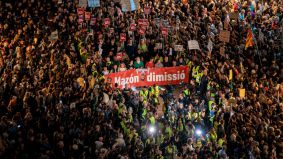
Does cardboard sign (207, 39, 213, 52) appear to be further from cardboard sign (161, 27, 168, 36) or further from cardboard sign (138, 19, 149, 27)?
cardboard sign (138, 19, 149, 27)

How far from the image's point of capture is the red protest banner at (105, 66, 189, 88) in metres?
19.3

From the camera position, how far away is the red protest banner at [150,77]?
19281 millimetres

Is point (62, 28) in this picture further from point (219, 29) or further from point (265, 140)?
point (265, 140)

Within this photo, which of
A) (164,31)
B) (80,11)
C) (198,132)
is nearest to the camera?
(198,132)

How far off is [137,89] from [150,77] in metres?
0.64

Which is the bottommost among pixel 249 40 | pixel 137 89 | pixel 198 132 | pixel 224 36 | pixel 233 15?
→ pixel 198 132

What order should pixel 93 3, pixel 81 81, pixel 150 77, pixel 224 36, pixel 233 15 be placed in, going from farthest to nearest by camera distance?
1. pixel 233 15
2. pixel 93 3
3. pixel 224 36
4. pixel 150 77
5. pixel 81 81

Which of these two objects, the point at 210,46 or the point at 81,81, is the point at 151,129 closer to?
the point at 81,81

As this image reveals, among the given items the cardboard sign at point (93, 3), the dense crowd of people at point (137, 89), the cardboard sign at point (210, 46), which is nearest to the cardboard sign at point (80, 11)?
the dense crowd of people at point (137, 89)

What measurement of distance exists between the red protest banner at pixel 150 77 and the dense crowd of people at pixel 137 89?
0.23 meters

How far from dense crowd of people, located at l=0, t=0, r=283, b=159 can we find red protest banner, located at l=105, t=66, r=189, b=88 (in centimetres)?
23

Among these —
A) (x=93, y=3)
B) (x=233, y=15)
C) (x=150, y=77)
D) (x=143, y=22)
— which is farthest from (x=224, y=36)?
(x=93, y=3)

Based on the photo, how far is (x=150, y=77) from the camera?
19.9 m

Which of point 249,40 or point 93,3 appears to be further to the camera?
point 93,3
